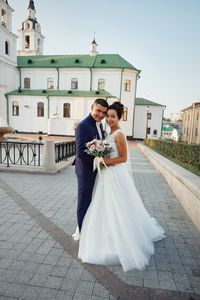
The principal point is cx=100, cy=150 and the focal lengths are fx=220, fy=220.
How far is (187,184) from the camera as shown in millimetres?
5168

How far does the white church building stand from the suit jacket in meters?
30.5

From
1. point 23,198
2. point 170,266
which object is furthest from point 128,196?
point 23,198

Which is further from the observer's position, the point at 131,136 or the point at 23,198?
the point at 131,136

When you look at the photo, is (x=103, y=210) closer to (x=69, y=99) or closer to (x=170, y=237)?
(x=170, y=237)

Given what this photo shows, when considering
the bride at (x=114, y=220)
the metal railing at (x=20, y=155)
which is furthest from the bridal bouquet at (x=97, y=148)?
the metal railing at (x=20, y=155)

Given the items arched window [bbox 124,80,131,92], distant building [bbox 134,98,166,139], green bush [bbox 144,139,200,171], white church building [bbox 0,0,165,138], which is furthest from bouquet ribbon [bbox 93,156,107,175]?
distant building [bbox 134,98,166,139]

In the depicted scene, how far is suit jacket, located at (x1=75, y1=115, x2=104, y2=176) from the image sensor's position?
318 centimetres

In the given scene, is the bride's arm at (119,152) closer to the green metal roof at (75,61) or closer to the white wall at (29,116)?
the white wall at (29,116)

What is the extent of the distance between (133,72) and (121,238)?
118 feet

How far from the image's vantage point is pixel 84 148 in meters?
3.18

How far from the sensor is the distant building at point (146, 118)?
3959 centimetres

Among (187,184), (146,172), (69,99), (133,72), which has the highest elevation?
(133,72)

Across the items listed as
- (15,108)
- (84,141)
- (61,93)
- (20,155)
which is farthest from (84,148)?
(15,108)

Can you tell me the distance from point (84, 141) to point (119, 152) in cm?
55
